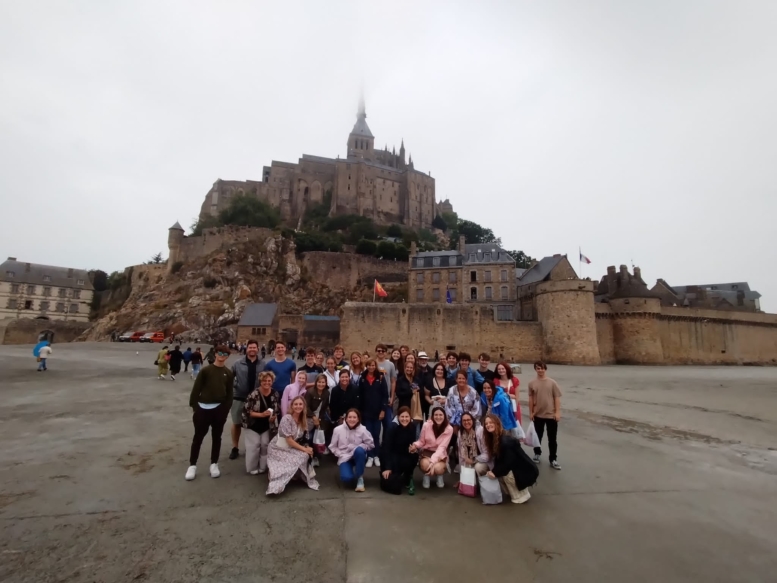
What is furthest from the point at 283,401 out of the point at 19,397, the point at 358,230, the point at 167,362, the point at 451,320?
the point at 358,230

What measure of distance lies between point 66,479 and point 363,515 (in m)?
3.35

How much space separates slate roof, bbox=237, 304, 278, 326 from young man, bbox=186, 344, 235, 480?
96.0 feet

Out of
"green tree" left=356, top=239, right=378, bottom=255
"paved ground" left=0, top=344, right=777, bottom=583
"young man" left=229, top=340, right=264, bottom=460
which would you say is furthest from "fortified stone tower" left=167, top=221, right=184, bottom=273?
"young man" left=229, top=340, right=264, bottom=460

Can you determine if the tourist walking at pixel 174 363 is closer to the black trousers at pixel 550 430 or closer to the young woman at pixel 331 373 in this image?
the young woman at pixel 331 373

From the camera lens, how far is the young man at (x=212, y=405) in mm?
4566

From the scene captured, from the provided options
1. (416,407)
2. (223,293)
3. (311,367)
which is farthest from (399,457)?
(223,293)

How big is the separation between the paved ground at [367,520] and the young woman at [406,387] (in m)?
1.14

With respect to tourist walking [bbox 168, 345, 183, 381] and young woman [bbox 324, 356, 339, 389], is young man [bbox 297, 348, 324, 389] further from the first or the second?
tourist walking [bbox 168, 345, 183, 381]

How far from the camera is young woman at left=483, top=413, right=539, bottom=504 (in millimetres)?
3986

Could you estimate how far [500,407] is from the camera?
5.03 meters

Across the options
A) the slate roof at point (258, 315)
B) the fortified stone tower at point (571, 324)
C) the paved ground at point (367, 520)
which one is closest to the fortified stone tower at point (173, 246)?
the slate roof at point (258, 315)

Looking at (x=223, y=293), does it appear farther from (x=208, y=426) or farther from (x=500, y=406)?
(x=500, y=406)

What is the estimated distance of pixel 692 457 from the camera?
5820 millimetres

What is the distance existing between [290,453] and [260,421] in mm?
609
